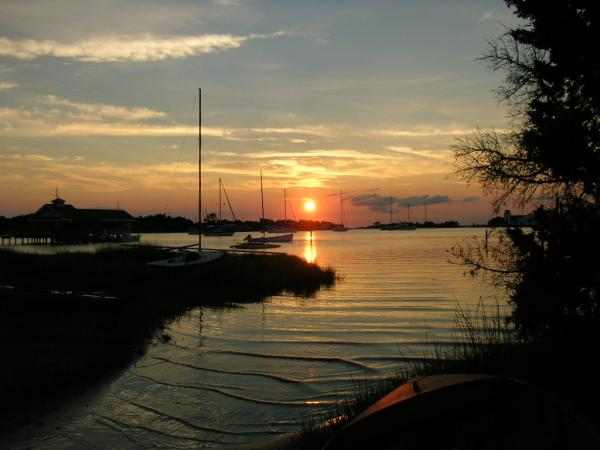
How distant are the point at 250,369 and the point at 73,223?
9418 cm

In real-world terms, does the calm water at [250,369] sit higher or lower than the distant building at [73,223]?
lower

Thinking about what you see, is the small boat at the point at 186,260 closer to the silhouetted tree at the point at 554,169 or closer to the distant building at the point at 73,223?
the silhouetted tree at the point at 554,169

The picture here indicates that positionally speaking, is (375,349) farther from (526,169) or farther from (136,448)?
(136,448)

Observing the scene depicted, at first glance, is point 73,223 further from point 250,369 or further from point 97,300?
point 250,369

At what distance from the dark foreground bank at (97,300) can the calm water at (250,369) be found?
3.76 ft

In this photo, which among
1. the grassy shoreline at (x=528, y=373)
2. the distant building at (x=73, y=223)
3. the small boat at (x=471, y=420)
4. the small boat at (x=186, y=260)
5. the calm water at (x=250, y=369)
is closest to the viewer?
the small boat at (x=471, y=420)

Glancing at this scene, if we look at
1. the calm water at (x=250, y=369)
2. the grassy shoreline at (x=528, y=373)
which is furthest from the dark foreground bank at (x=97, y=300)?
the grassy shoreline at (x=528, y=373)

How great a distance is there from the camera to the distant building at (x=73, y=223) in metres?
89.3

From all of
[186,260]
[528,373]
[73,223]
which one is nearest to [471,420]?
[528,373]

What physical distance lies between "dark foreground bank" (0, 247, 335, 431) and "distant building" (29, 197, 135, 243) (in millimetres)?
55950

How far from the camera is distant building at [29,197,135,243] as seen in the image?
89.3 metres

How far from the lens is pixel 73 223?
99250 millimetres

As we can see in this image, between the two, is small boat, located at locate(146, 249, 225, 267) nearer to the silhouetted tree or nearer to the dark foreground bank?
the dark foreground bank

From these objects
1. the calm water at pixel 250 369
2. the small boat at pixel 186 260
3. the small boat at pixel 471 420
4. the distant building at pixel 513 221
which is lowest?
the calm water at pixel 250 369
